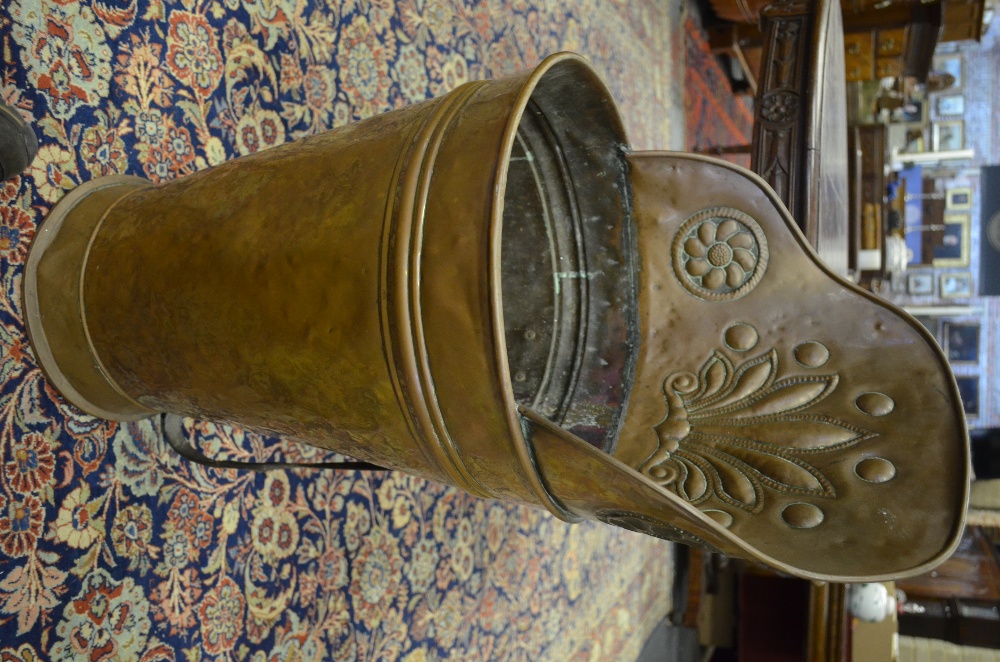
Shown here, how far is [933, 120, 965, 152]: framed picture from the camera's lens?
865 centimetres

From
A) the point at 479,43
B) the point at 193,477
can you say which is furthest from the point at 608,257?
the point at 479,43

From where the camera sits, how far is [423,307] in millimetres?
Answer: 706

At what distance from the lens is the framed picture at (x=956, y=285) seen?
327 inches

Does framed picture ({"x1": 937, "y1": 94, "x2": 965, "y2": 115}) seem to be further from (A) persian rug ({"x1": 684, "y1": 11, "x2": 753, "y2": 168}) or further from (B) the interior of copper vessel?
(B) the interior of copper vessel

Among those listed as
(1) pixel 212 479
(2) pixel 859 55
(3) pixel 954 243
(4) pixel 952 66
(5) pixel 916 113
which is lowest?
(1) pixel 212 479

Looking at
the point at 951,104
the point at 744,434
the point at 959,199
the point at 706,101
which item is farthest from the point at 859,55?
the point at 951,104

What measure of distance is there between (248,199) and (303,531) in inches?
34.8

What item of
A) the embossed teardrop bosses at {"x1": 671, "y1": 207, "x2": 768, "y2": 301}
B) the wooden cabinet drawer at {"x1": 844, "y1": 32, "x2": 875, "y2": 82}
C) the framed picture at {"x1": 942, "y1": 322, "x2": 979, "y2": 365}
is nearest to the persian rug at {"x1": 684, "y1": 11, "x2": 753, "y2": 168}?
the wooden cabinet drawer at {"x1": 844, "y1": 32, "x2": 875, "y2": 82}

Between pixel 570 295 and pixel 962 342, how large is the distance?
8.65 m

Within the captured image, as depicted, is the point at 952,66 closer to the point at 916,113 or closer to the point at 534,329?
the point at 916,113

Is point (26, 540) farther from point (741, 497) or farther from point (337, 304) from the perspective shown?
point (741, 497)

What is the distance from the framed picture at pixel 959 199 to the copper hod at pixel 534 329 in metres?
9.03

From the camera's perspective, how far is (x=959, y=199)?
8625 millimetres

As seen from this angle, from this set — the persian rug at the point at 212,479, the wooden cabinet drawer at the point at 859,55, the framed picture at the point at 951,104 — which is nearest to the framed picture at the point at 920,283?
the framed picture at the point at 951,104
